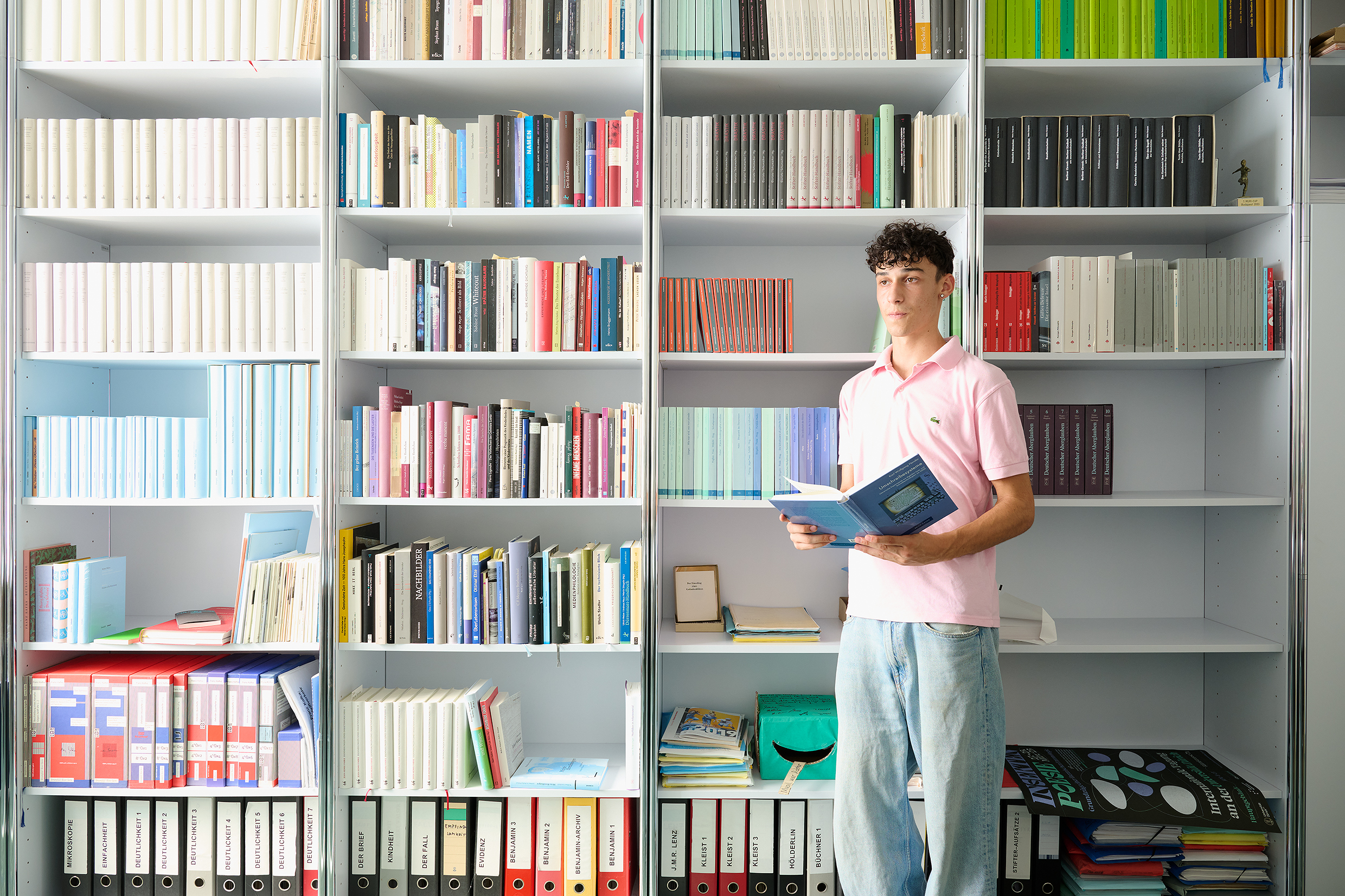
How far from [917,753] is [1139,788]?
81cm

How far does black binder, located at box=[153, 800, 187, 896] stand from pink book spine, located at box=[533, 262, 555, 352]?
5.31 ft

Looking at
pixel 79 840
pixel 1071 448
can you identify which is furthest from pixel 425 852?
pixel 1071 448

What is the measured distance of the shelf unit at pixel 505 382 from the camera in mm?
2051

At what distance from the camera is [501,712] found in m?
2.12

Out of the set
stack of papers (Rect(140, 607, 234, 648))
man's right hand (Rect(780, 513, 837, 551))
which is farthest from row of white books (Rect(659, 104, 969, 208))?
stack of papers (Rect(140, 607, 234, 648))

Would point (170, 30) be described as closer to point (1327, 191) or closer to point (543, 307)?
point (543, 307)

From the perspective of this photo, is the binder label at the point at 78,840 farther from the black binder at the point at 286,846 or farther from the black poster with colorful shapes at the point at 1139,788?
the black poster with colorful shapes at the point at 1139,788

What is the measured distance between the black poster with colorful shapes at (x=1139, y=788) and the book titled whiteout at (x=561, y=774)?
113 centimetres

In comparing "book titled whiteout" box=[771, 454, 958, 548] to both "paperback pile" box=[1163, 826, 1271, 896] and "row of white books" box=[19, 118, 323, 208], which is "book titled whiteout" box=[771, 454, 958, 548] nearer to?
"paperback pile" box=[1163, 826, 1271, 896]

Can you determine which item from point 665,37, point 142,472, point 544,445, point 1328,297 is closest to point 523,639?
point 544,445

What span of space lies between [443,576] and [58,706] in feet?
3.58

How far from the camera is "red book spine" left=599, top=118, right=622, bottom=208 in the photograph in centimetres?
207

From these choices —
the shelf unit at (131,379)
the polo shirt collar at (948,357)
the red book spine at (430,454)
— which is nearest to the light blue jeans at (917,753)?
the polo shirt collar at (948,357)

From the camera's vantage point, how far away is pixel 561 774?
2.10m
